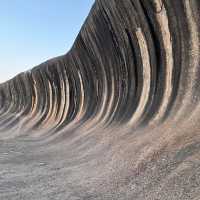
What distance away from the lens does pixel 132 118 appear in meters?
7.28

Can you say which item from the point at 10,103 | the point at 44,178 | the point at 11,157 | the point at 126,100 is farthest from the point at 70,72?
the point at 10,103

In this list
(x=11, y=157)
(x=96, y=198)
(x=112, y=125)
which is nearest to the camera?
(x=96, y=198)

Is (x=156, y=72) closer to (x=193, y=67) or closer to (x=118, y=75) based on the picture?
(x=193, y=67)

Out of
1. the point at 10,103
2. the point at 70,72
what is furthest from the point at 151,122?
the point at 10,103

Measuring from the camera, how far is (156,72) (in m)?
7.12

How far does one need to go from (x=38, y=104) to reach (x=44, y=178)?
1496 cm

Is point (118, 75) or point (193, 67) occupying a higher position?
point (118, 75)

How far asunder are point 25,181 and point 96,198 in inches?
58.6

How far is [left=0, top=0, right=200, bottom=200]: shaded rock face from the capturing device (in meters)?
4.17

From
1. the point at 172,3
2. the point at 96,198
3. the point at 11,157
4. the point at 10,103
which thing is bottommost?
the point at 96,198

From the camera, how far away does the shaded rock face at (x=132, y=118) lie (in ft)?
13.7

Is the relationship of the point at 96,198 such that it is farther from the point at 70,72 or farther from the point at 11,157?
the point at 70,72

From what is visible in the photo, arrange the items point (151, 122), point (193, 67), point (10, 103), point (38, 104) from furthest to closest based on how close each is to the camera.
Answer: point (10, 103) → point (38, 104) → point (151, 122) → point (193, 67)

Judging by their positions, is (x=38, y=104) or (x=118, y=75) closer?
(x=118, y=75)
